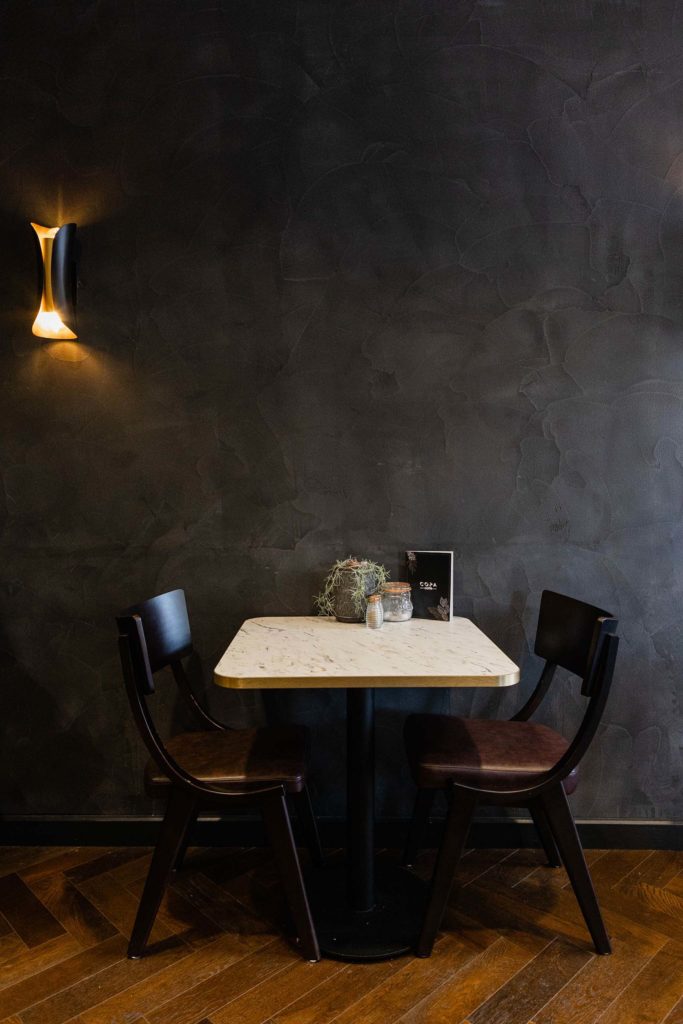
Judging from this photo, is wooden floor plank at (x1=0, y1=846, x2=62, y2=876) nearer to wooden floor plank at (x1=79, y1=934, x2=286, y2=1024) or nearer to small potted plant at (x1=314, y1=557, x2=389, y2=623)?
wooden floor plank at (x1=79, y1=934, x2=286, y2=1024)

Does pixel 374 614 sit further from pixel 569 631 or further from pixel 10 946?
pixel 10 946

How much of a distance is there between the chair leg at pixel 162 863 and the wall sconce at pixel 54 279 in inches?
63.6

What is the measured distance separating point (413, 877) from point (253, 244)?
2237 millimetres

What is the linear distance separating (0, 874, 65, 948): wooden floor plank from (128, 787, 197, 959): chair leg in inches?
11.7

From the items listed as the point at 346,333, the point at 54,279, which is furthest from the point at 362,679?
the point at 54,279

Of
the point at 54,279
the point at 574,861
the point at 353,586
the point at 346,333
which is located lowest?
the point at 574,861

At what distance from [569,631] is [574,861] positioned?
656mm

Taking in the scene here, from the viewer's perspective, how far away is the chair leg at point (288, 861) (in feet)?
6.45

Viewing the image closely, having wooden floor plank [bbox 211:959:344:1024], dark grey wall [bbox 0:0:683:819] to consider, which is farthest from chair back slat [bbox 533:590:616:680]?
wooden floor plank [bbox 211:959:344:1024]

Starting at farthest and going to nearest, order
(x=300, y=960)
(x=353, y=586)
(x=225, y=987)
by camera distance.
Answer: (x=353, y=586) < (x=300, y=960) < (x=225, y=987)

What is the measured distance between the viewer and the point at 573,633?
2229mm

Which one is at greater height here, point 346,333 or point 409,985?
point 346,333

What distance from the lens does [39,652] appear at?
2654 mm

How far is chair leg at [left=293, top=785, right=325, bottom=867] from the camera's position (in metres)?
2.39
